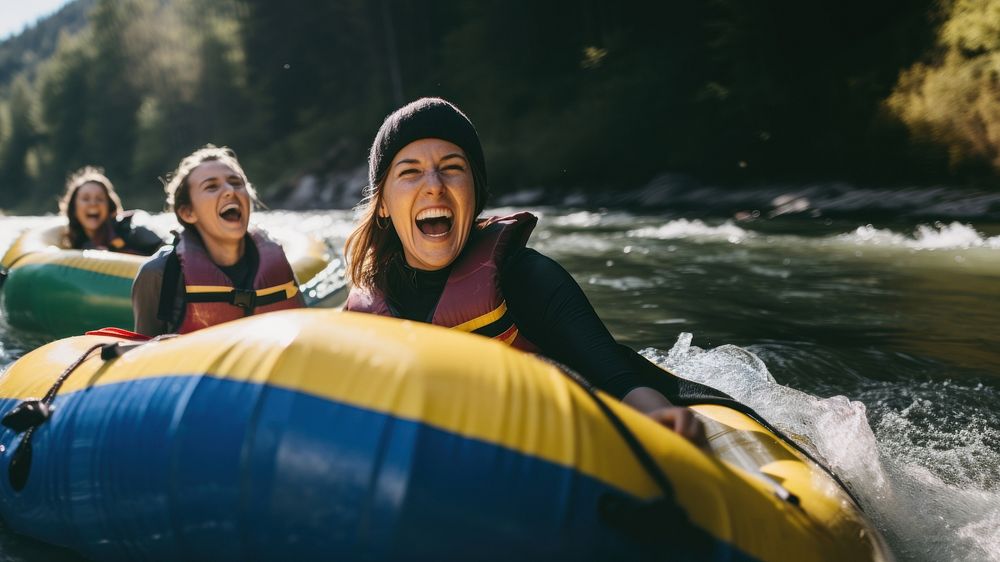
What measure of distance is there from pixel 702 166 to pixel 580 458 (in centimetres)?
1406

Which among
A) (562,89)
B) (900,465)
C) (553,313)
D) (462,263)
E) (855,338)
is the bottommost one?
(855,338)

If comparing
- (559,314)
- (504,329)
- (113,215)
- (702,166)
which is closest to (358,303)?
(504,329)

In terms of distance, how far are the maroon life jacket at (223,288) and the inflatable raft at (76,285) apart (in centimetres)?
149

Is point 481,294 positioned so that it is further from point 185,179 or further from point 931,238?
point 931,238

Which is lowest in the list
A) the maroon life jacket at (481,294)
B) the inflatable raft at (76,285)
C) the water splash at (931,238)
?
the water splash at (931,238)

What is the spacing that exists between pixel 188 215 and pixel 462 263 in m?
1.84

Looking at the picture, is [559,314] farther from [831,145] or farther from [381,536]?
Answer: [831,145]

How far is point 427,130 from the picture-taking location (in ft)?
6.58

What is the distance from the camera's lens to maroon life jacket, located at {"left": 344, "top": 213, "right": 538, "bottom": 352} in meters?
2.01

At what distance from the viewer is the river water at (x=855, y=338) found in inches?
92.6

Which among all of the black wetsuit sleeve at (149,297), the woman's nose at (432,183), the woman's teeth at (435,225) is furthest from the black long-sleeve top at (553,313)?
the black wetsuit sleeve at (149,297)

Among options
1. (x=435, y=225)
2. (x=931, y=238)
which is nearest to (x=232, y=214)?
(x=435, y=225)

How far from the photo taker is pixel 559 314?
77.1 inches

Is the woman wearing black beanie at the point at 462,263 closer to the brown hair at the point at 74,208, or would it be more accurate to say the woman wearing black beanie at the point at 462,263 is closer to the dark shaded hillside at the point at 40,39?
the brown hair at the point at 74,208
